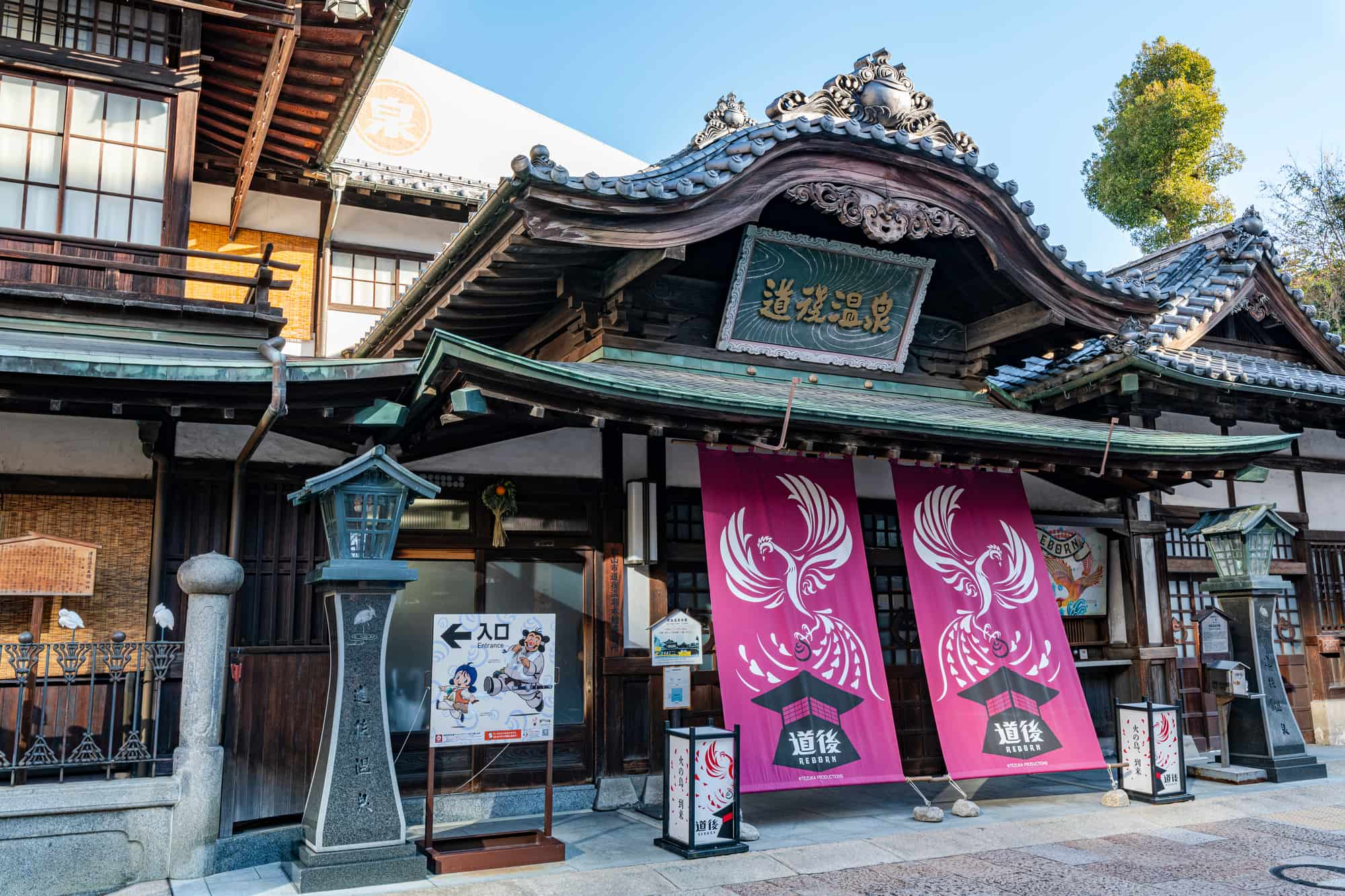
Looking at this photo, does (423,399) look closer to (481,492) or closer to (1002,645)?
(481,492)

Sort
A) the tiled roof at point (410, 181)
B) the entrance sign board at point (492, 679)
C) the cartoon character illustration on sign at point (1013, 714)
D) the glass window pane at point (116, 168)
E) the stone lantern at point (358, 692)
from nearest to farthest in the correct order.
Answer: the stone lantern at point (358, 692)
the entrance sign board at point (492, 679)
the cartoon character illustration on sign at point (1013, 714)
the glass window pane at point (116, 168)
the tiled roof at point (410, 181)

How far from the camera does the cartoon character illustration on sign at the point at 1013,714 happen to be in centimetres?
960

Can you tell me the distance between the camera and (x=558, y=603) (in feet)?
33.4

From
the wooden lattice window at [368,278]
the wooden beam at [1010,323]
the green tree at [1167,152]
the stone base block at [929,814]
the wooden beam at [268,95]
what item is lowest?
the stone base block at [929,814]

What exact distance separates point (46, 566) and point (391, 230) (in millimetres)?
8429

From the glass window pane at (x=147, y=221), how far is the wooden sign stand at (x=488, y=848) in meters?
6.38

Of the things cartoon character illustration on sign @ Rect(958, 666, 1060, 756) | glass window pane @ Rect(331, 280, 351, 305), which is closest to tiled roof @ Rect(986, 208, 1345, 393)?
cartoon character illustration on sign @ Rect(958, 666, 1060, 756)

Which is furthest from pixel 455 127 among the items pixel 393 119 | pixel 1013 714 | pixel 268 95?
pixel 1013 714

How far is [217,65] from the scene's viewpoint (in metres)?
11.4

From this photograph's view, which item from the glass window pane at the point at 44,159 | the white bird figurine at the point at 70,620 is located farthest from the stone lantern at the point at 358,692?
the glass window pane at the point at 44,159

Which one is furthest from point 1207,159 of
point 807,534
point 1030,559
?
point 807,534

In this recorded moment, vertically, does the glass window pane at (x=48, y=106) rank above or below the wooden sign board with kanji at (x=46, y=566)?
above

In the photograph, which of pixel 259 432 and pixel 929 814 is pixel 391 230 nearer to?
pixel 259 432

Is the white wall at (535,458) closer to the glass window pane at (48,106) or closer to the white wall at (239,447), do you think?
the white wall at (239,447)
